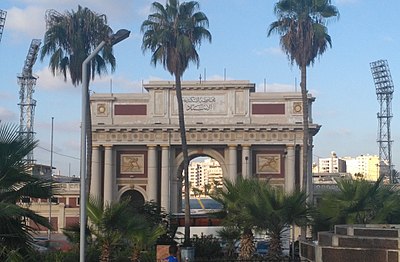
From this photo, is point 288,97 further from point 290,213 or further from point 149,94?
point 290,213

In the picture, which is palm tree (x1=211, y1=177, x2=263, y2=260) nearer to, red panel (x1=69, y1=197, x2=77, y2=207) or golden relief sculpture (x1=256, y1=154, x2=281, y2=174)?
golden relief sculpture (x1=256, y1=154, x2=281, y2=174)

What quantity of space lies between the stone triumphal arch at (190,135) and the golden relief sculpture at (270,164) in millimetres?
93

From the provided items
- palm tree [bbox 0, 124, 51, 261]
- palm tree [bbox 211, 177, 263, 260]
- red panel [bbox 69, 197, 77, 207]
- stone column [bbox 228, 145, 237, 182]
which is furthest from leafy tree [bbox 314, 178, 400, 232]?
red panel [bbox 69, 197, 77, 207]

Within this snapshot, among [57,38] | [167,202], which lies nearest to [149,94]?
[167,202]

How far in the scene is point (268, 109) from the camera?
72.9m

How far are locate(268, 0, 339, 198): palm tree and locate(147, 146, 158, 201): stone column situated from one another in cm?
2615

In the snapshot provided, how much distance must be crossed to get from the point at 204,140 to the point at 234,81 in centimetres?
617

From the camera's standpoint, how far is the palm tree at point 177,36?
49438 millimetres

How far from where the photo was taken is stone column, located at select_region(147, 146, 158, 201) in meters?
72.3

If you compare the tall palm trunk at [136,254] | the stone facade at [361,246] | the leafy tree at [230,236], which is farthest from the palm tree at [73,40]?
the stone facade at [361,246]

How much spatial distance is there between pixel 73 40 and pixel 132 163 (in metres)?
31.4

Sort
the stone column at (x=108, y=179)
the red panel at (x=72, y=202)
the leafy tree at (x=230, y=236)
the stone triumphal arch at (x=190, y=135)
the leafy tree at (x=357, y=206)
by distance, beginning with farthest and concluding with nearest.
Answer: the red panel at (x=72, y=202) < the stone column at (x=108, y=179) < the stone triumphal arch at (x=190, y=135) < the leafy tree at (x=230, y=236) < the leafy tree at (x=357, y=206)

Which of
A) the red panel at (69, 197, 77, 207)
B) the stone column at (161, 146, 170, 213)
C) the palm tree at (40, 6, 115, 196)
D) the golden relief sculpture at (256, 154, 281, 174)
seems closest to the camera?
the palm tree at (40, 6, 115, 196)

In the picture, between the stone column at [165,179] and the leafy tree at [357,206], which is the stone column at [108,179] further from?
the leafy tree at [357,206]
